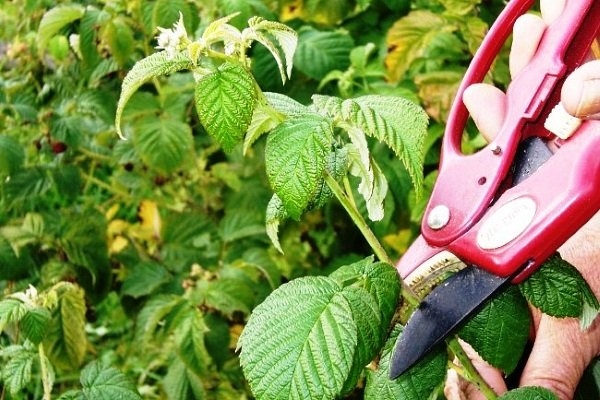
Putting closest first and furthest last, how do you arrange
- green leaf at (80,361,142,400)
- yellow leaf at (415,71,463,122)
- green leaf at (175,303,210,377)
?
green leaf at (80,361,142,400), green leaf at (175,303,210,377), yellow leaf at (415,71,463,122)

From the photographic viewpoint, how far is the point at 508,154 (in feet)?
2.75

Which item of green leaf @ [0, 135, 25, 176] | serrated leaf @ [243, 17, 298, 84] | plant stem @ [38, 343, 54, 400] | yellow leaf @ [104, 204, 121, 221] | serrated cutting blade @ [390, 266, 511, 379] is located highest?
serrated leaf @ [243, 17, 298, 84]

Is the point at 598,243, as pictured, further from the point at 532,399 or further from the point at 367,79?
the point at 367,79

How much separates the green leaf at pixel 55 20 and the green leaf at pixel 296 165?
114 centimetres

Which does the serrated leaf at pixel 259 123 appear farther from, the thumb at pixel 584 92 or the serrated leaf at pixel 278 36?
the thumb at pixel 584 92

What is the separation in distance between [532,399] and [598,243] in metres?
0.36

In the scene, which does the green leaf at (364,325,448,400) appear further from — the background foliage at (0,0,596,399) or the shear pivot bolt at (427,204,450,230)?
the background foliage at (0,0,596,399)

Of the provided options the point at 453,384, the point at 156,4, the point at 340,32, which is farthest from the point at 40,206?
the point at 453,384

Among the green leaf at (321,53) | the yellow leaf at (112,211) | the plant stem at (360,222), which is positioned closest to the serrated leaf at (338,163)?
the plant stem at (360,222)

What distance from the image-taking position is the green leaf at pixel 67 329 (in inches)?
59.9

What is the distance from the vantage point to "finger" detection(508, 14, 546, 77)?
895mm

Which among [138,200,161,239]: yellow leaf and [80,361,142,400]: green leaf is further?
[138,200,161,239]: yellow leaf

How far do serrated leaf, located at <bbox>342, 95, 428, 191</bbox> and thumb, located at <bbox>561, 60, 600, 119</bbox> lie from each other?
14 cm

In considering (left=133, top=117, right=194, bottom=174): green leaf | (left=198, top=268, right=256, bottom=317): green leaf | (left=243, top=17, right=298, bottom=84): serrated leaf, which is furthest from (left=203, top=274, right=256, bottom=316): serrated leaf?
(left=243, top=17, right=298, bottom=84): serrated leaf
